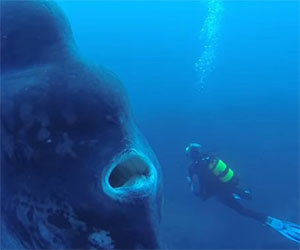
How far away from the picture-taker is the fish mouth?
182 cm

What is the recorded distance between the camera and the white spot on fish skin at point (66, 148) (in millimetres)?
1924

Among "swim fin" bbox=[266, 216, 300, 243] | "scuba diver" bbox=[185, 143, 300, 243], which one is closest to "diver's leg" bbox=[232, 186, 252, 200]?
"scuba diver" bbox=[185, 143, 300, 243]

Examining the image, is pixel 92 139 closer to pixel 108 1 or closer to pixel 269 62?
pixel 269 62

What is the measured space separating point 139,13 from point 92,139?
75524 mm

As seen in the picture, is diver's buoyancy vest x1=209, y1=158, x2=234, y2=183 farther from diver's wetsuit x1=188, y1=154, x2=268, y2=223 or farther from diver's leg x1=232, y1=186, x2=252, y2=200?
diver's leg x1=232, y1=186, x2=252, y2=200

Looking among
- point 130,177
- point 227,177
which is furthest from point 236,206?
point 130,177

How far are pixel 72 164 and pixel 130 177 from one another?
0.26 meters

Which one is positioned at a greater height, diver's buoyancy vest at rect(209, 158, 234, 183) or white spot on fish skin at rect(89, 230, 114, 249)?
diver's buoyancy vest at rect(209, 158, 234, 183)

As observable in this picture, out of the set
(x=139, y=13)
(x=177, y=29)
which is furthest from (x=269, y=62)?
(x=139, y=13)

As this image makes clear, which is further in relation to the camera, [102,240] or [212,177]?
[212,177]

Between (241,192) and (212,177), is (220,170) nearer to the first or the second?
(212,177)

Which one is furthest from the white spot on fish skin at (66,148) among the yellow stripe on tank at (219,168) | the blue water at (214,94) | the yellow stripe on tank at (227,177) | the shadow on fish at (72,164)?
the yellow stripe on tank at (227,177)

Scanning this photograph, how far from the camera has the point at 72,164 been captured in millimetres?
1912

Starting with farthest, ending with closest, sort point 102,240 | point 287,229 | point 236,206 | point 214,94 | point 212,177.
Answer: point 214,94
point 287,229
point 236,206
point 212,177
point 102,240
